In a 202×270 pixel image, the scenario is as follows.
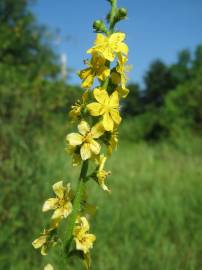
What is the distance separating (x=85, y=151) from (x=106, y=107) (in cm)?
16

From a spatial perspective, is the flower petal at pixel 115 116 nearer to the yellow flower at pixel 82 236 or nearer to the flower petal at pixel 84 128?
the flower petal at pixel 84 128

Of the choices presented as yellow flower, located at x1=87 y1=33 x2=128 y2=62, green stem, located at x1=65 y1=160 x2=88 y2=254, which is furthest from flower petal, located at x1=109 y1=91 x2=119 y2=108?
green stem, located at x1=65 y1=160 x2=88 y2=254

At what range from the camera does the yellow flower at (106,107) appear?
146 cm

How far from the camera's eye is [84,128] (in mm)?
1526

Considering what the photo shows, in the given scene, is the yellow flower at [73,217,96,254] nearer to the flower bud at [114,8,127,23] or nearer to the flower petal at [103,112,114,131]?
the flower petal at [103,112,114,131]

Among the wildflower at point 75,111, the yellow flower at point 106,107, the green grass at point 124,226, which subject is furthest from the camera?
the green grass at point 124,226

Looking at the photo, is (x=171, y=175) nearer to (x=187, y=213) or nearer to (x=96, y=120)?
(x=187, y=213)

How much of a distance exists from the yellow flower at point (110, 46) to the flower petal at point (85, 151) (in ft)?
0.89

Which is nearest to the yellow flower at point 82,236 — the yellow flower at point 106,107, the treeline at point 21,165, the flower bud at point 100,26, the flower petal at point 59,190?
the flower petal at point 59,190

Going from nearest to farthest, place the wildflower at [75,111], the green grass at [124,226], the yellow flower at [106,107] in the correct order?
the yellow flower at [106,107] → the wildflower at [75,111] → the green grass at [124,226]

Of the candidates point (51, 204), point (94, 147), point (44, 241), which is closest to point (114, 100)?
point (94, 147)

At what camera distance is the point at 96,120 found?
155cm

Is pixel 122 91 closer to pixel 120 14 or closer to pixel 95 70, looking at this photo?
pixel 95 70

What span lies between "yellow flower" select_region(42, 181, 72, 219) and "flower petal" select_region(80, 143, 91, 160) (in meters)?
0.15
